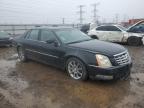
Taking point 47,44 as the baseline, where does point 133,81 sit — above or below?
below

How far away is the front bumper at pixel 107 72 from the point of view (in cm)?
483

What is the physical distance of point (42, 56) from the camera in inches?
257

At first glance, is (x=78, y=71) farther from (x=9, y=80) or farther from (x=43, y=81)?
(x=9, y=80)

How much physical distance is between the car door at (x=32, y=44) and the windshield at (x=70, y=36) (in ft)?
3.36

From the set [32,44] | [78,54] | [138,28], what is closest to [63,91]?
[78,54]

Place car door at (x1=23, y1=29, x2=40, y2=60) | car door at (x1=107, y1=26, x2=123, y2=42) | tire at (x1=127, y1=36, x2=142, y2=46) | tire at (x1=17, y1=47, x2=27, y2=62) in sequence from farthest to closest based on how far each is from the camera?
car door at (x1=107, y1=26, x2=123, y2=42) → tire at (x1=127, y1=36, x2=142, y2=46) → tire at (x1=17, y1=47, x2=27, y2=62) → car door at (x1=23, y1=29, x2=40, y2=60)

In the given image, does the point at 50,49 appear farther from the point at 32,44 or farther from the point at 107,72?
the point at 107,72

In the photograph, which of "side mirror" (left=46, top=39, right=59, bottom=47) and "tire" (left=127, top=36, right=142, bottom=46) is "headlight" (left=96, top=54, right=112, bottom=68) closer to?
"side mirror" (left=46, top=39, right=59, bottom=47)

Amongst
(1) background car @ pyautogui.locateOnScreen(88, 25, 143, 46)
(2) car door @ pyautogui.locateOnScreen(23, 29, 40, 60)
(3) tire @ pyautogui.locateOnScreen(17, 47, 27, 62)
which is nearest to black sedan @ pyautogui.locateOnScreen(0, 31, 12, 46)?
(3) tire @ pyautogui.locateOnScreen(17, 47, 27, 62)

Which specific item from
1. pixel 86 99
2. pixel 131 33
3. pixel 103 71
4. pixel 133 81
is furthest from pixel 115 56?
pixel 131 33

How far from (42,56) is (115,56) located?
2616 millimetres

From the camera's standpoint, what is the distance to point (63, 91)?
480cm

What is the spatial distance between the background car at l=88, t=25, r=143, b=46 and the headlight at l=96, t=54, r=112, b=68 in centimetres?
780

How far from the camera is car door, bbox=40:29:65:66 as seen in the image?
19.1 ft
